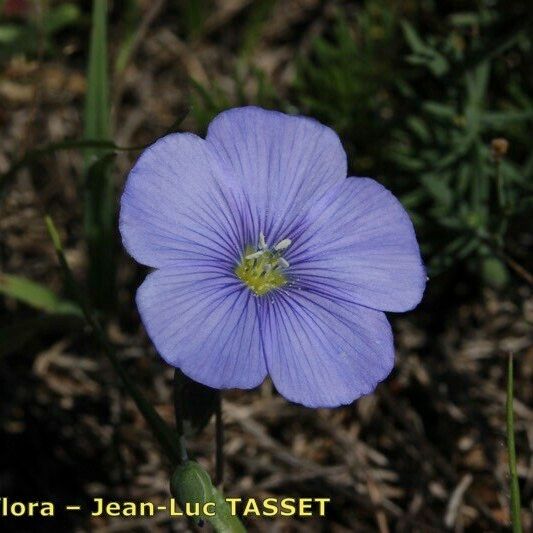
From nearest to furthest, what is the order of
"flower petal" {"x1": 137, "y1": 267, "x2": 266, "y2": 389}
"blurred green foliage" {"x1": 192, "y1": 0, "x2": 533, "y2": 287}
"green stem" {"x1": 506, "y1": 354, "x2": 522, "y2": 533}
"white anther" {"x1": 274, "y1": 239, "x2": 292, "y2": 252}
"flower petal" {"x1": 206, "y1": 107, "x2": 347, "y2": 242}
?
"flower petal" {"x1": 137, "y1": 267, "x2": 266, "y2": 389} < "green stem" {"x1": 506, "y1": 354, "x2": 522, "y2": 533} < "flower petal" {"x1": 206, "y1": 107, "x2": 347, "y2": 242} < "white anther" {"x1": 274, "y1": 239, "x2": 292, "y2": 252} < "blurred green foliage" {"x1": 192, "y1": 0, "x2": 533, "y2": 287}

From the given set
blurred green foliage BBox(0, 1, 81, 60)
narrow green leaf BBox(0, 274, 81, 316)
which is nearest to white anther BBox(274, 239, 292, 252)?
narrow green leaf BBox(0, 274, 81, 316)

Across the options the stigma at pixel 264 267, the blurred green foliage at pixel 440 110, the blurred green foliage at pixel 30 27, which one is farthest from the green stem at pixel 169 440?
the blurred green foliage at pixel 30 27

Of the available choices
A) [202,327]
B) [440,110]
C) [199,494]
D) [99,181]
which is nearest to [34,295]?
[99,181]

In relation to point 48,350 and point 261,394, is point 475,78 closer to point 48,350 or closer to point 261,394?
point 261,394

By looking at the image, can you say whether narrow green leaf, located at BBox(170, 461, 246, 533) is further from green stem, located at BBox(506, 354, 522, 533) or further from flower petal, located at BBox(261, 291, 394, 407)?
green stem, located at BBox(506, 354, 522, 533)

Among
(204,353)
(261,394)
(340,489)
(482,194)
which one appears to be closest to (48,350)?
(261,394)

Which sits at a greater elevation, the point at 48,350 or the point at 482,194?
the point at 482,194

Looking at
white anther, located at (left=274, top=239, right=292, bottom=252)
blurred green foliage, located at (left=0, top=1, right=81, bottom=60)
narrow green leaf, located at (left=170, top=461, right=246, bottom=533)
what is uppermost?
blurred green foliage, located at (left=0, top=1, right=81, bottom=60)
